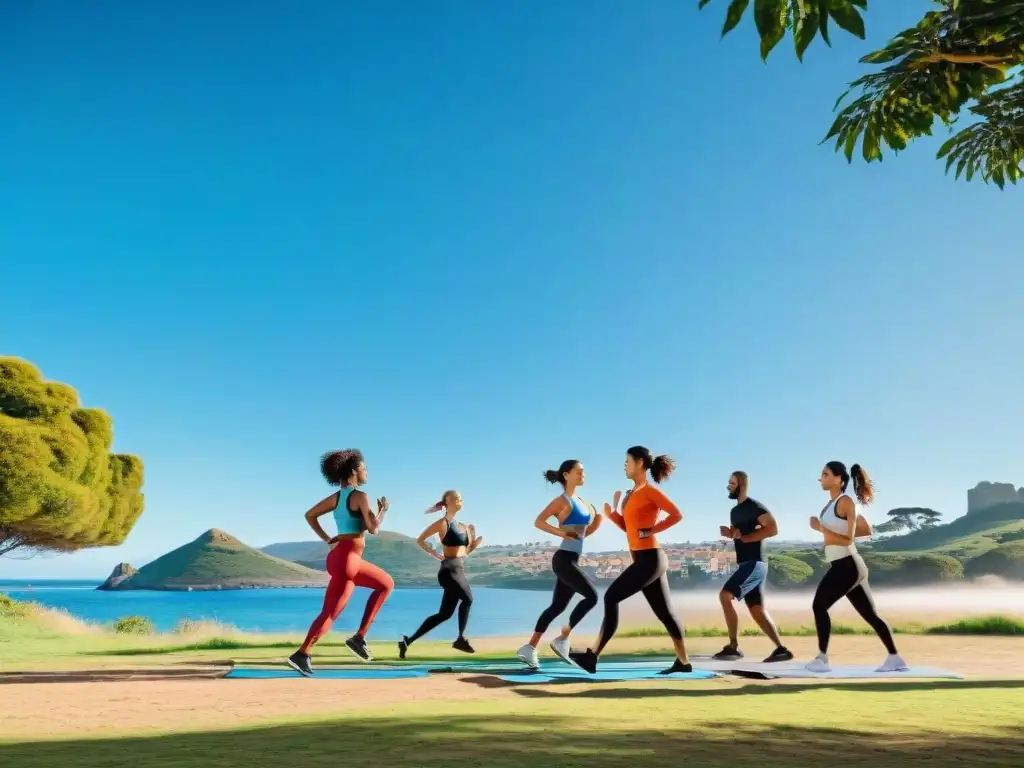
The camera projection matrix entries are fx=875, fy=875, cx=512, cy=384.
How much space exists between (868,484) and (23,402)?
988 inches

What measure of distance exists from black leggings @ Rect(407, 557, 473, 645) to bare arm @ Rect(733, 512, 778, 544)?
12.8ft

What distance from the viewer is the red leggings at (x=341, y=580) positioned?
10234 mm

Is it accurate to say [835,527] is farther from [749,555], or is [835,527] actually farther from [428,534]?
[428,534]

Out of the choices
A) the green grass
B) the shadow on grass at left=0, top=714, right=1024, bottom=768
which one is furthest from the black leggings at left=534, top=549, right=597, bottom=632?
the shadow on grass at left=0, top=714, right=1024, bottom=768

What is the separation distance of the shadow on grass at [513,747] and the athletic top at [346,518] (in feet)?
13.6

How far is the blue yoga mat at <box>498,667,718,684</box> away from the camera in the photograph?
375 inches

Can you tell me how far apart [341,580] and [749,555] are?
5.42m

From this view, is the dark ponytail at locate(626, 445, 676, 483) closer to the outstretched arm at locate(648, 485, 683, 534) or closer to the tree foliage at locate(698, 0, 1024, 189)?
the outstretched arm at locate(648, 485, 683, 534)

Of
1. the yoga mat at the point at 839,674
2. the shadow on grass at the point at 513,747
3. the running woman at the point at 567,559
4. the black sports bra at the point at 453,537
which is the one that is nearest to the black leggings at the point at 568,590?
the running woman at the point at 567,559

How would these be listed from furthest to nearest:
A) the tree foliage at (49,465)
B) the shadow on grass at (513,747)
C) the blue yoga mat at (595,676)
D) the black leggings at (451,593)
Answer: the tree foliage at (49,465) → the black leggings at (451,593) → the blue yoga mat at (595,676) → the shadow on grass at (513,747)

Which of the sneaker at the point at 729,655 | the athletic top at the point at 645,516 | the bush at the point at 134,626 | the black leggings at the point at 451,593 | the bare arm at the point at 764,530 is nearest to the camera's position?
the athletic top at the point at 645,516

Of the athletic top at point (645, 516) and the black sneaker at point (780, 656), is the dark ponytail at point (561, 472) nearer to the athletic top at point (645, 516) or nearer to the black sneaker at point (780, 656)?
the athletic top at point (645, 516)

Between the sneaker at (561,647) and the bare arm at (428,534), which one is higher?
the bare arm at (428,534)

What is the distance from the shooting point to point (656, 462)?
10.2 m
